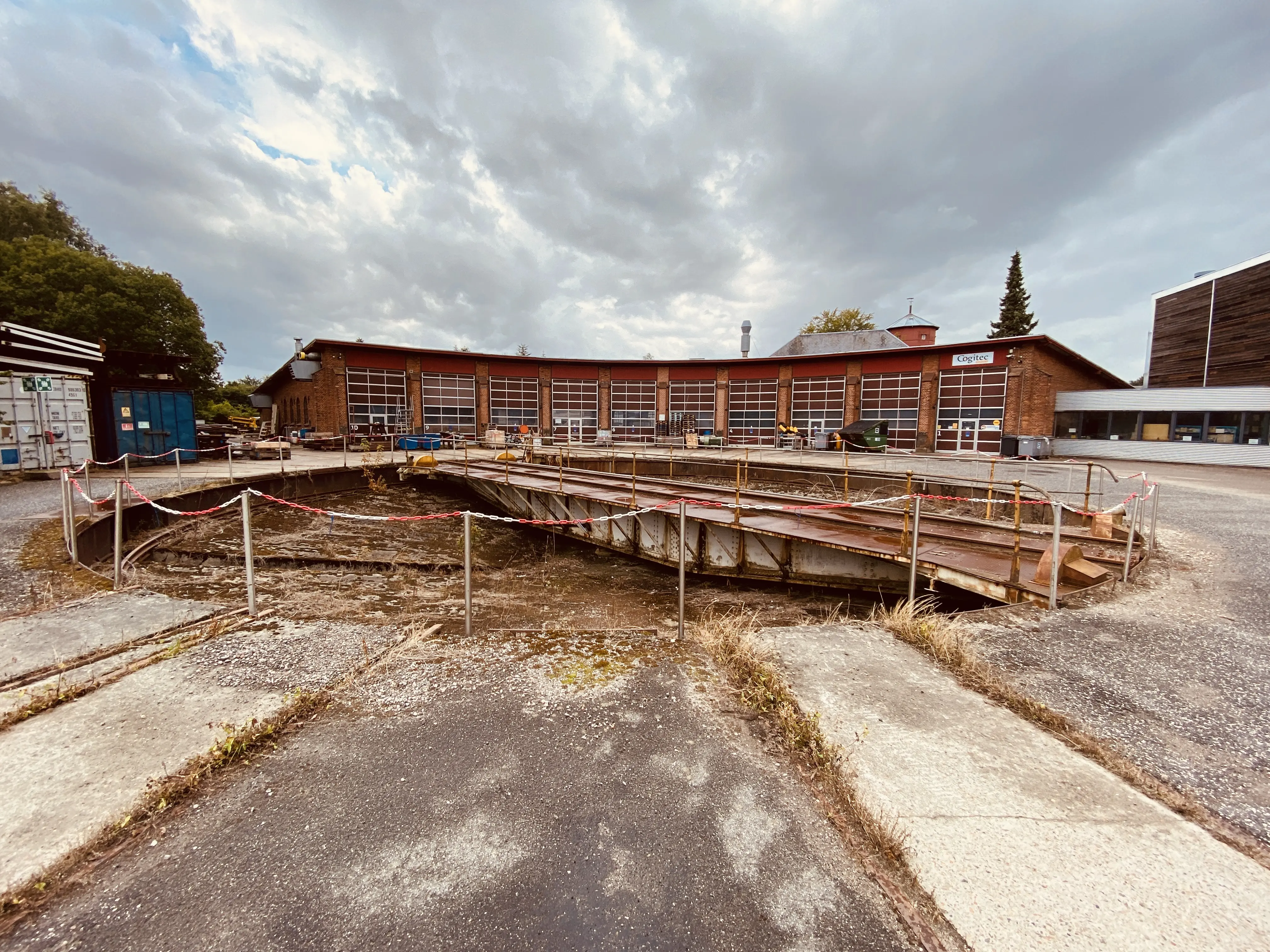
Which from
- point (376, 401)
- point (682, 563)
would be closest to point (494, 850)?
point (682, 563)

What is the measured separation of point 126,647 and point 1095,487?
20.8 metres

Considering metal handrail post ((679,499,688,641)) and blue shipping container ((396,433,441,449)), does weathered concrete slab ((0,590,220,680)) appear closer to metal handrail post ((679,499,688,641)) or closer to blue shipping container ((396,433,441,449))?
metal handrail post ((679,499,688,641))

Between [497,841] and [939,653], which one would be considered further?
[939,653]

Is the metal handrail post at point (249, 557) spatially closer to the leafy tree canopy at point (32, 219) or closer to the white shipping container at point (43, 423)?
the white shipping container at point (43, 423)

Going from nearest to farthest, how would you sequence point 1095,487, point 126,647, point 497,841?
point 497,841
point 126,647
point 1095,487

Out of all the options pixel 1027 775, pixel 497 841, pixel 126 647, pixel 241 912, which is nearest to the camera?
pixel 241 912

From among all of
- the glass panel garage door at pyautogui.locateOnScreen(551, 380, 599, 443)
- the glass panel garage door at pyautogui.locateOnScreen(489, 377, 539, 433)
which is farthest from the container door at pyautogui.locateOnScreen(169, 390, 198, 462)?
the glass panel garage door at pyautogui.locateOnScreen(551, 380, 599, 443)

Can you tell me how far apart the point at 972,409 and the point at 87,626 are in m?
34.9

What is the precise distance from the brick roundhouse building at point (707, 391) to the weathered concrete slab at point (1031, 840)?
102ft

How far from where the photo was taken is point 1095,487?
584 inches

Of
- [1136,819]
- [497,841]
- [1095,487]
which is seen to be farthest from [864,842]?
[1095,487]

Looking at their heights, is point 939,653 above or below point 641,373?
below

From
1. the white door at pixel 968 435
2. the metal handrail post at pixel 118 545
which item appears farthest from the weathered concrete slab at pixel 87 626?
the white door at pixel 968 435

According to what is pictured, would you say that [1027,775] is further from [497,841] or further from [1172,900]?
[497,841]
